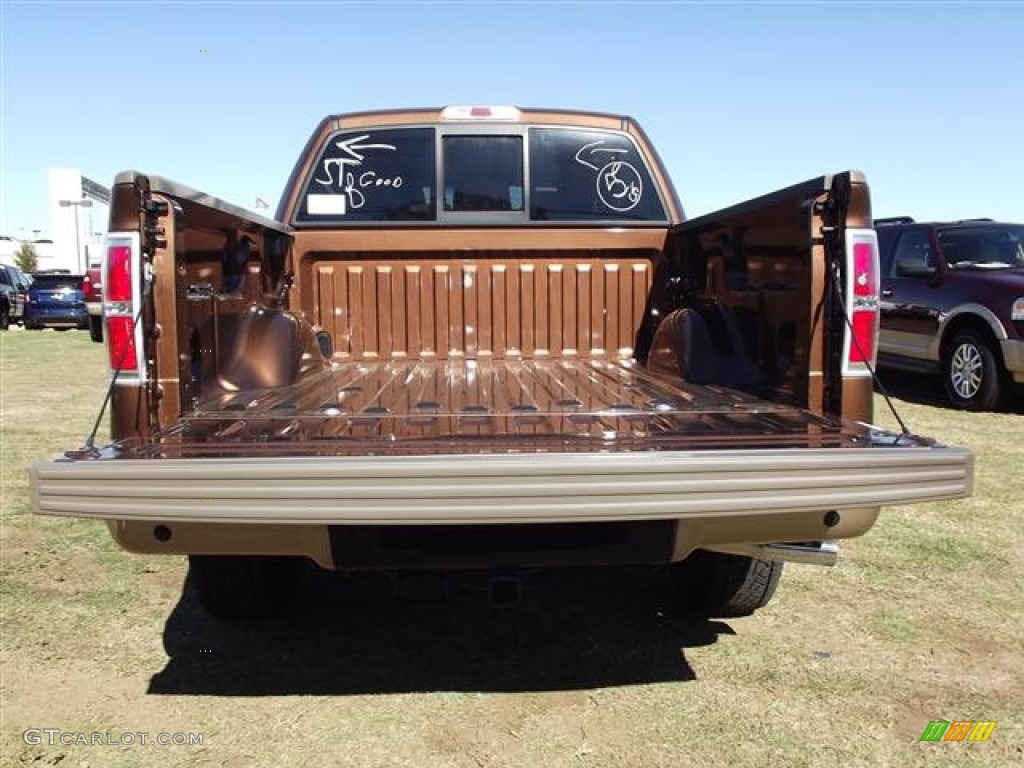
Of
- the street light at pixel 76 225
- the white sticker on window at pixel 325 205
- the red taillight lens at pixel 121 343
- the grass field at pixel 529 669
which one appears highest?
the street light at pixel 76 225

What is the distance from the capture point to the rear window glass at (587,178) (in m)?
4.67

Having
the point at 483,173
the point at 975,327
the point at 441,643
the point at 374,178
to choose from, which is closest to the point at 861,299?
the point at 441,643

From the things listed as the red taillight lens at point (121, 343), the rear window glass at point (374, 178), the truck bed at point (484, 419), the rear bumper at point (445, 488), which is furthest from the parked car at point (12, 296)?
the rear bumper at point (445, 488)

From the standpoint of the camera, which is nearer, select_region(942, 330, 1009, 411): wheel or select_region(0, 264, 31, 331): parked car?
select_region(942, 330, 1009, 411): wheel

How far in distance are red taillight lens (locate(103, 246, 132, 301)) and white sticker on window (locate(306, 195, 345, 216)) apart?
208 centimetres

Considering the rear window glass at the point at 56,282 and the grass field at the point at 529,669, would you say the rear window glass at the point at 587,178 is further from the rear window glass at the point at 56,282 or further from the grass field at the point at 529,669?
the rear window glass at the point at 56,282

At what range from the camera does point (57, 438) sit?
7211mm

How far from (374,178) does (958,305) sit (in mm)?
6809

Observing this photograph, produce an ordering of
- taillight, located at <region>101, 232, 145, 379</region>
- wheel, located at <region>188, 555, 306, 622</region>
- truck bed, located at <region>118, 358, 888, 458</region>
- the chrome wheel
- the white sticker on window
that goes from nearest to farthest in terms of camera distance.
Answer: truck bed, located at <region>118, 358, 888, 458</region> → taillight, located at <region>101, 232, 145, 379</region> → wheel, located at <region>188, 555, 306, 622</region> → the white sticker on window → the chrome wheel

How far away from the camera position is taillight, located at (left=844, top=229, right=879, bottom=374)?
2746 millimetres

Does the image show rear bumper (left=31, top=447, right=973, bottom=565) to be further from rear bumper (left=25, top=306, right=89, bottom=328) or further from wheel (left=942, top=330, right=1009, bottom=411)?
rear bumper (left=25, top=306, right=89, bottom=328)

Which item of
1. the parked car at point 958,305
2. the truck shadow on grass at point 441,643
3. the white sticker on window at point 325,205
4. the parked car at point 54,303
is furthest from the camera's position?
the parked car at point 54,303

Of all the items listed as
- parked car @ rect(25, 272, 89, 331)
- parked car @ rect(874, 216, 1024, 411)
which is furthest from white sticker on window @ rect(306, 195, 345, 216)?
parked car @ rect(25, 272, 89, 331)

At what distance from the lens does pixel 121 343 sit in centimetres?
267
